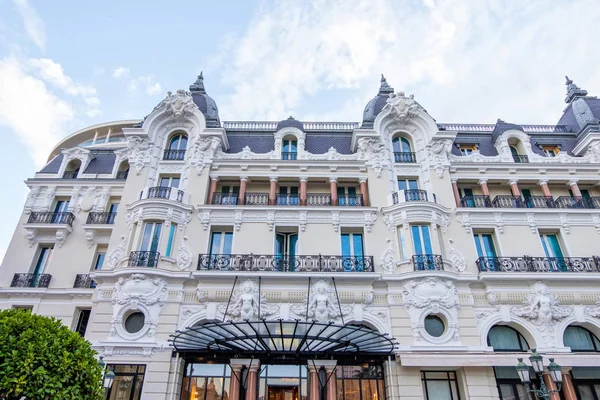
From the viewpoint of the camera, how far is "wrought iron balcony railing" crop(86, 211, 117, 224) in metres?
20.7

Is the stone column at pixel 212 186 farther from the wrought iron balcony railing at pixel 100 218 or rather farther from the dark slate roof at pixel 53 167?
the dark slate roof at pixel 53 167

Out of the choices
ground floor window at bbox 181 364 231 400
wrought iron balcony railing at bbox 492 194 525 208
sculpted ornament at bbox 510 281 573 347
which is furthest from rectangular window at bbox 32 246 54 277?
wrought iron balcony railing at bbox 492 194 525 208

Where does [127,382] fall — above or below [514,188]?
below

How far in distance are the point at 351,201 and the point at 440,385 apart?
9428 millimetres

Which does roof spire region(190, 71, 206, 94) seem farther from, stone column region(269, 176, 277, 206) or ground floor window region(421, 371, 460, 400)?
ground floor window region(421, 371, 460, 400)

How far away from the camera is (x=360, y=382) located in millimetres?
15766

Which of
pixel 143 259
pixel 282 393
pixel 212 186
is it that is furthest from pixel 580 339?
pixel 143 259

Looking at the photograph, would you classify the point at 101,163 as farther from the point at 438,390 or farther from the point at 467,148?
the point at 467,148

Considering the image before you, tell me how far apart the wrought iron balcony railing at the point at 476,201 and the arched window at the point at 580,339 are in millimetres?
6697

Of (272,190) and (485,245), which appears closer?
(485,245)

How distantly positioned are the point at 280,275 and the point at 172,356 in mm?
5564

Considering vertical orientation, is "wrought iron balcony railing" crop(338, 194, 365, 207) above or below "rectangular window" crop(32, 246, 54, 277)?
above

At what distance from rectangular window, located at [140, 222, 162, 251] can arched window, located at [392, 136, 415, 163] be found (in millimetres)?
13339

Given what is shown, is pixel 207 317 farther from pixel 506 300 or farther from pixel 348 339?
pixel 506 300
